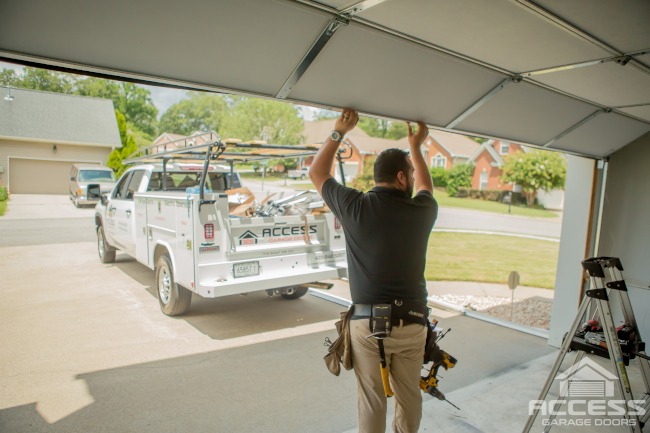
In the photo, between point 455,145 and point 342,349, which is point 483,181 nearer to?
point 455,145

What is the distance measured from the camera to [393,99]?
125 inches

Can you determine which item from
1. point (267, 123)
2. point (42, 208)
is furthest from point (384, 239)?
point (267, 123)

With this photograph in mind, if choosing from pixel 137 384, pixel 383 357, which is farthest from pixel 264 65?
pixel 137 384

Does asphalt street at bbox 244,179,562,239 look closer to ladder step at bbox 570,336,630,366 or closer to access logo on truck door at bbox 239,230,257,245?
access logo on truck door at bbox 239,230,257,245

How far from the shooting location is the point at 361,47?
103 inches

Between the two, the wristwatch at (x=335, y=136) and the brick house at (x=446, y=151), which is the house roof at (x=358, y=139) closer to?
the brick house at (x=446, y=151)

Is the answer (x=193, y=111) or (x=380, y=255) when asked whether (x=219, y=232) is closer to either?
(x=380, y=255)

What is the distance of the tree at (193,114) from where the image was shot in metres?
64.5

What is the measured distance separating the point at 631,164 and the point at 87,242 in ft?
42.2

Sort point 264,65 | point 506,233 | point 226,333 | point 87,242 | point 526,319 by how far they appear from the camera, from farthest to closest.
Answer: point 506,233 → point 87,242 → point 526,319 → point 226,333 → point 264,65

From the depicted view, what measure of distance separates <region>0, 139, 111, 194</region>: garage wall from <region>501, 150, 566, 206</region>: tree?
30973mm

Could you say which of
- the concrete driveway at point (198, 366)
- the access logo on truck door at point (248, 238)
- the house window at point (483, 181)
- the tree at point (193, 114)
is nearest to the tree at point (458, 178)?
the house window at point (483, 181)

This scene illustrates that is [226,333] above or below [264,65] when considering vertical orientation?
below

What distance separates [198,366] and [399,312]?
3.04 meters
